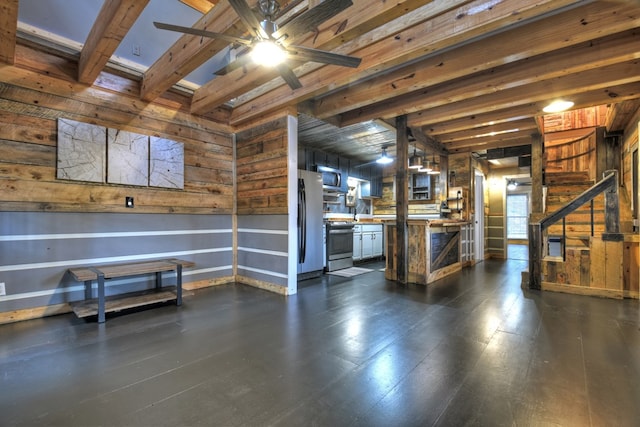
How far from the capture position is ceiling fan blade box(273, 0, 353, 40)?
1576mm

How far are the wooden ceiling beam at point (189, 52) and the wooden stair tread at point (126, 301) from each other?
7.52 ft

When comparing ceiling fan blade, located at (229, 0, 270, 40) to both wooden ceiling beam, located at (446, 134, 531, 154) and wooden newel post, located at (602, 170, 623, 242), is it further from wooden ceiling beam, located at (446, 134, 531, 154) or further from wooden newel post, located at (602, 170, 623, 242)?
wooden ceiling beam, located at (446, 134, 531, 154)

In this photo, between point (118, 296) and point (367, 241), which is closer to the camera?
point (118, 296)

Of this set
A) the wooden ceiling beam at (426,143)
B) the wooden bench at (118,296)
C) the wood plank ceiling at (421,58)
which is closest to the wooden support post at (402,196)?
the wood plank ceiling at (421,58)

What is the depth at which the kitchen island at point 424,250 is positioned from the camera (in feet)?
14.7

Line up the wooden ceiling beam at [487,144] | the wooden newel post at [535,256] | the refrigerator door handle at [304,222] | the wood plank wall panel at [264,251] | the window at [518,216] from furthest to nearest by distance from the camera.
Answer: the window at [518,216] < the wooden ceiling beam at [487,144] < the refrigerator door handle at [304,222] < the wooden newel post at [535,256] < the wood plank wall panel at [264,251]

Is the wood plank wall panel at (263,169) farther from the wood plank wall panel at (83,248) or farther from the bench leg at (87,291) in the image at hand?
the bench leg at (87,291)

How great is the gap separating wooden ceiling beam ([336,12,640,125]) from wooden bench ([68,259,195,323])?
120 inches

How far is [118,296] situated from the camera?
3277 mm

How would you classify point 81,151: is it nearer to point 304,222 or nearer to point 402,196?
point 304,222

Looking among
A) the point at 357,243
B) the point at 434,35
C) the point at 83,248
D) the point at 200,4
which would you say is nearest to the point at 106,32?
the point at 200,4

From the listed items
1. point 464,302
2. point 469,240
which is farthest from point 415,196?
point 464,302

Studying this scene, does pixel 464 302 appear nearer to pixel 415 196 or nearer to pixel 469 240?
pixel 469 240

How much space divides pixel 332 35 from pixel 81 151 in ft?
9.55
